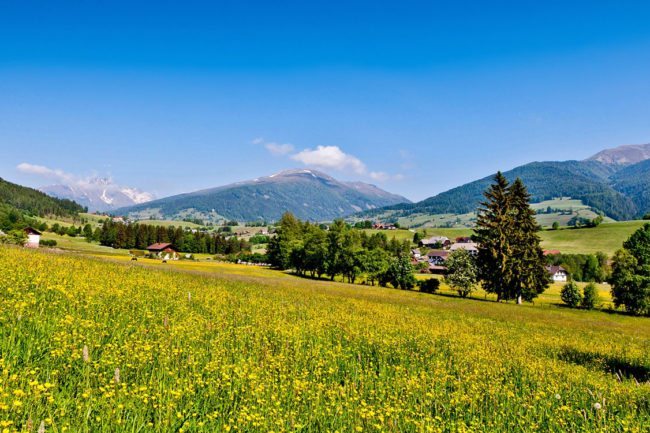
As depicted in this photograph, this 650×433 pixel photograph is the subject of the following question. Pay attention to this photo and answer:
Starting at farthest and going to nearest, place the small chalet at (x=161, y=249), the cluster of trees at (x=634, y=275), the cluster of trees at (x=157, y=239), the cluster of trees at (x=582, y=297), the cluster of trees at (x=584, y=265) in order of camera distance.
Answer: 1. the cluster of trees at (x=157, y=239)
2. the small chalet at (x=161, y=249)
3. the cluster of trees at (x=584, y=265)
4. the cluster of trees at (x=582, y=297)
5. the cluster of trees at (x=634, y=275)

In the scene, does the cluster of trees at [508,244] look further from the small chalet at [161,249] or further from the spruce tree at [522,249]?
the small chalet at [161,249]

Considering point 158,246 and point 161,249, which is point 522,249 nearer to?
point 161,249

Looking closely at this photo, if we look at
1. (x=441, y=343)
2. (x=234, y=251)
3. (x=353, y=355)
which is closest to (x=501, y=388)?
(x=353, y=355)

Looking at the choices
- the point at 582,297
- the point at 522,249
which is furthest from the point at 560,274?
the point at 522,249

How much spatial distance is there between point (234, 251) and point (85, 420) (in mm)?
193827

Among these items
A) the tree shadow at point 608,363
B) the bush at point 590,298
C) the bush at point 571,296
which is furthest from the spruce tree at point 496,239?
the tree shadow at point 608,363

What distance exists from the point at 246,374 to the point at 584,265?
585ft

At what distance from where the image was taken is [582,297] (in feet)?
227

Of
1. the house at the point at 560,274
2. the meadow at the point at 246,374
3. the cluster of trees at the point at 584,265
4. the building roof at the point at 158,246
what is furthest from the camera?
the building roof at the point at 158,246

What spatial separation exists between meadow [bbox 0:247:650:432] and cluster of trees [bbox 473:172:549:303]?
4254cm

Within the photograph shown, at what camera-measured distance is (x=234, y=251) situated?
19262cm

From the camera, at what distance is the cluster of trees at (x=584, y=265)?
14100cm

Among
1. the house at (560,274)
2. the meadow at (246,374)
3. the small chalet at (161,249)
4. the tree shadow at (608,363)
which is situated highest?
the meadow at (246,374)

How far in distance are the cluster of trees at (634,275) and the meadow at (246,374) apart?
4995 cm
